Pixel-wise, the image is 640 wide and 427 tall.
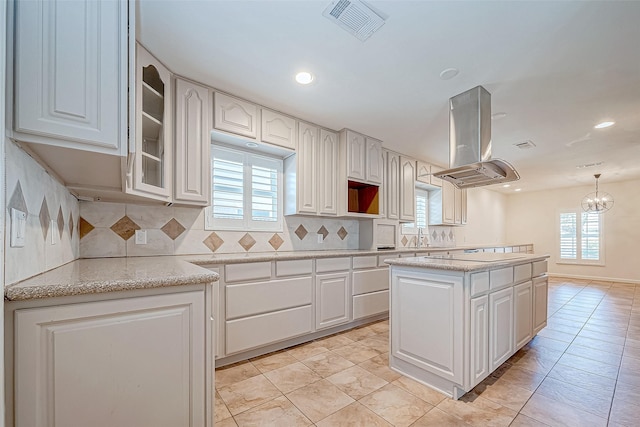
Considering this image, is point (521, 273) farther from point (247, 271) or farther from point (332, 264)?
point (247, 271)

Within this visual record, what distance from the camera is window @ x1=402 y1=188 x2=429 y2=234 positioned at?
16.6ft

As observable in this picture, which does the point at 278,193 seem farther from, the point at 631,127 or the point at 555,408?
the point at 631,127

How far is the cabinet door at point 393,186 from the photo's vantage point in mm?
4121

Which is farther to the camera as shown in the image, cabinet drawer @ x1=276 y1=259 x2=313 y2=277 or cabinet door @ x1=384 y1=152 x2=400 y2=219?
cabinet door @ x1=384 y1=152 x2=400 y2=219

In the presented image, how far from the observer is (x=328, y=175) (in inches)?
133

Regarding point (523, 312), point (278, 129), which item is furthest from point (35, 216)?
point (523, 312)

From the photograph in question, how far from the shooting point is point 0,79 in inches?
32.2

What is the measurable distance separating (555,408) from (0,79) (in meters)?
3.01

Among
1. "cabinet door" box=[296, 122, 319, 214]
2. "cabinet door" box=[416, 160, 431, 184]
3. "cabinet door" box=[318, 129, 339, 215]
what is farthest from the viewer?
"cabinet door" box=[416, 160, 431, 184]

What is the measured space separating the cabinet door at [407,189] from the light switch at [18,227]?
3975 millimetres

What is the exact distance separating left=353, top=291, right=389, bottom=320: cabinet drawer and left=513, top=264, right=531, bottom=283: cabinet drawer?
58.7 inches

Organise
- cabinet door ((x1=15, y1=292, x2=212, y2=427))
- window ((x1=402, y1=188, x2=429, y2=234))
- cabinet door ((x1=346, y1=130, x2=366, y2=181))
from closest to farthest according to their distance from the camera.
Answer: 1. cabinet door ((x1=15, y1=292, x2=212, y2=427))
2. cabinet door ((x1=346, y1=130, x2=366, y2=181))
3. window ((x1=402, y1=188, x2=429, y2=234))

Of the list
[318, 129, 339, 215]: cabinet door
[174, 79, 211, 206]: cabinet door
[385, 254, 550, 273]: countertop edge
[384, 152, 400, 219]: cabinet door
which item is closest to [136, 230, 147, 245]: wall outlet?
[174, 79, 211, 206]: cabinet door

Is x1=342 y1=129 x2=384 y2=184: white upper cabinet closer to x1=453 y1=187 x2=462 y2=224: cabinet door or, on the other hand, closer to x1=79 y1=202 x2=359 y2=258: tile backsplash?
x1=79 y1=202 x2=359 y2=258: tile backsplash
